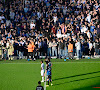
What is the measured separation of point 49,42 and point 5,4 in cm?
842

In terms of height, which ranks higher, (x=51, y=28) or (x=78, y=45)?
(x=51, y=28)

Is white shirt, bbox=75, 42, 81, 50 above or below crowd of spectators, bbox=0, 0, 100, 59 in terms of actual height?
below

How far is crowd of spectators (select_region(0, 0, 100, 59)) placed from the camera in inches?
1063

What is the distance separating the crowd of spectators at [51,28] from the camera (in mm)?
27000

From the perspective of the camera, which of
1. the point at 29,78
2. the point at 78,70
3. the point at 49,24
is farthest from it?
the point at 49,24

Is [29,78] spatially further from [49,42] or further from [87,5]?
[87,5]

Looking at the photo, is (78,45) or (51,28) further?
(51,28)

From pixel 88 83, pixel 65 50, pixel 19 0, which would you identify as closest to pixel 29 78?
pixel 88 83

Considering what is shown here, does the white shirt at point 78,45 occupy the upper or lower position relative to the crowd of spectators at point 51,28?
lower

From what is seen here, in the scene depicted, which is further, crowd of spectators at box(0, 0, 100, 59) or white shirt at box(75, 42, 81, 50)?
crowd of spectators at box(0, 0, 100, 59)

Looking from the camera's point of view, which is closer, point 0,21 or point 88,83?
point 88,83

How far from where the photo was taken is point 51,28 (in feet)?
94.7

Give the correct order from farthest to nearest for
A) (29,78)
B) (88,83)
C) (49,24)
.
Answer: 1. (49,24)
2. (29,78)
3. (88,83)

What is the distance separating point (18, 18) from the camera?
3062 cm
